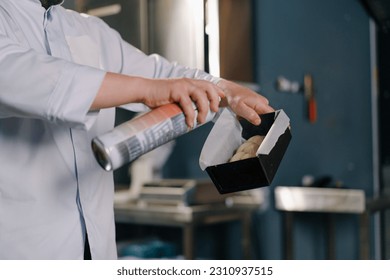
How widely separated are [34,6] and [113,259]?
1.50 ft

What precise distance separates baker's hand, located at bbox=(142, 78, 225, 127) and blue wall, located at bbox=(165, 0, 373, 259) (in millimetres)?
1357

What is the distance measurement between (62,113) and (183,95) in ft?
0.49

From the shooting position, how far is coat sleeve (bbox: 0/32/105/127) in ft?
2.12

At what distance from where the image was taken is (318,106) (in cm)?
233

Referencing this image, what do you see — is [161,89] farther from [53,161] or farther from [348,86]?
[348,86]

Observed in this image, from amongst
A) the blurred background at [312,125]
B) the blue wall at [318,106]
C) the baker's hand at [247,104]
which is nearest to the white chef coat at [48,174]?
the baker's hand at [247,104]

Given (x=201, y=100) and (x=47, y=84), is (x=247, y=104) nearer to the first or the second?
(x=201, y=100)

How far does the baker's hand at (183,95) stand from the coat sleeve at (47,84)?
0.07 metres

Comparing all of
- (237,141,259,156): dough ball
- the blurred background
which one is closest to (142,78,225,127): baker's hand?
(237,141,259,156): dough ball

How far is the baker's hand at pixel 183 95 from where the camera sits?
0.67 meters

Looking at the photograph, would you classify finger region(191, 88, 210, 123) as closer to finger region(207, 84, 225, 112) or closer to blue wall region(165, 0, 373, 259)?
finger region(207, 84, 225, 112)

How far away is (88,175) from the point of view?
0.88 meters

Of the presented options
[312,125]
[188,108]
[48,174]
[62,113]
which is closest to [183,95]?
[188,108]
